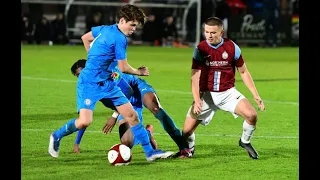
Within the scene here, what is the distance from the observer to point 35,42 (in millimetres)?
37312

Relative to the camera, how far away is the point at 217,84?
10492mm

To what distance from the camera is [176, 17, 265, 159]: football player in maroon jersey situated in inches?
407

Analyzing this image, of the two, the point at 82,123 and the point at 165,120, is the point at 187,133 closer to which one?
the point at 165,120

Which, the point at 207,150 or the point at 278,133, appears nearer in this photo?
the point at 207,150

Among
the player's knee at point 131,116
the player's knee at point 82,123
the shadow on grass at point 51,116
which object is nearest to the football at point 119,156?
the player's knee at point 131,116

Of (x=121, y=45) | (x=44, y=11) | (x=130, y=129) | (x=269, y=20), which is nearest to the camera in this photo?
(x=121, y=45)

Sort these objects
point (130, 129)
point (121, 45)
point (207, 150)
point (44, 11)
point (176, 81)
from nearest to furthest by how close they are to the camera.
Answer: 1. point (121, 45)
2. point (130, 129)
3. point (207, 150)
4. point (176, 81)
5. point (44, 11)

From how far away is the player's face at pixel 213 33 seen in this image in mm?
10234

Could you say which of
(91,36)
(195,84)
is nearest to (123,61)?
(91,36)

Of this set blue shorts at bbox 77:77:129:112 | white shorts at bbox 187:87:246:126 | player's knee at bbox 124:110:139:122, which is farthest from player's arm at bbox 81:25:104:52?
white shorts at bbox 187:87:246:126

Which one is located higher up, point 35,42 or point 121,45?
Result: point 121,45
